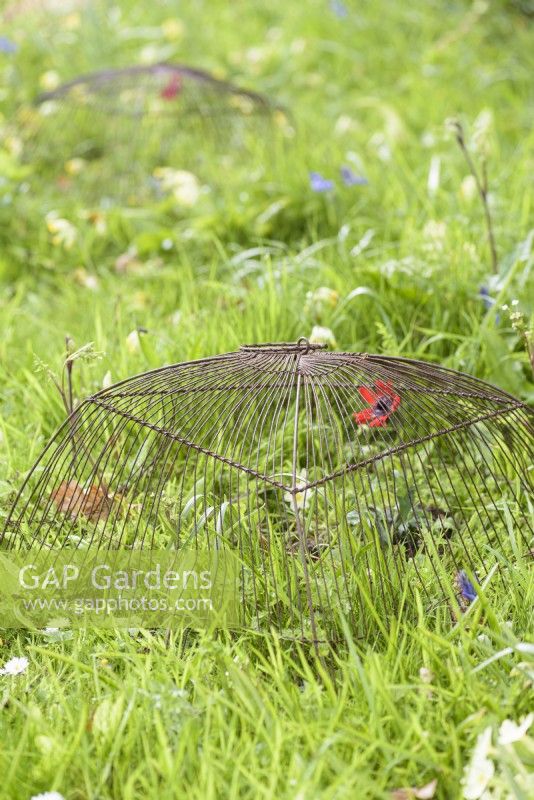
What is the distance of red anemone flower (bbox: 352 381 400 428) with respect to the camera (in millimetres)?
1896

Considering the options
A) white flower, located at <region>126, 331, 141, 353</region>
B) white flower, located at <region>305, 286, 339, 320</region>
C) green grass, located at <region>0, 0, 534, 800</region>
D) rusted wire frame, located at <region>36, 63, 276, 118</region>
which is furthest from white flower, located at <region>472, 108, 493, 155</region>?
rusted wire frame, located at <region>36, 63, 276, 118</region>

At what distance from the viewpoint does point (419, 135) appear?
4.80 m

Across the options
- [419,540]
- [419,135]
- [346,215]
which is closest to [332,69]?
[419,135]

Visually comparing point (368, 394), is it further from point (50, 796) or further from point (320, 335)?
point (50, 796)

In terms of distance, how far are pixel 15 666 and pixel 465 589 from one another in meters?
0.90

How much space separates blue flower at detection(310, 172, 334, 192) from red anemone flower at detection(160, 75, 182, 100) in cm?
122

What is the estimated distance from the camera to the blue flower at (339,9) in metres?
5.80

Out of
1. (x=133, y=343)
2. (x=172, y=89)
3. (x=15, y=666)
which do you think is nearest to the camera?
(x=15, y=666)

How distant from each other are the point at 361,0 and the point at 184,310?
13.0 feet

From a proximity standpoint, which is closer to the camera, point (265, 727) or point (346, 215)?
point (265, 727)

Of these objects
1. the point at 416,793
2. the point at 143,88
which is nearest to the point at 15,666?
the point at 416,793

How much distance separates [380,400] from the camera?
193 centimetres

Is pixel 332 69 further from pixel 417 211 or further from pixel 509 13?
pixel 417 211

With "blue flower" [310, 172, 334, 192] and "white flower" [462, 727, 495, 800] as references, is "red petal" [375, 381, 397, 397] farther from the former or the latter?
"blue flower" [310, 172, 334, 192]
